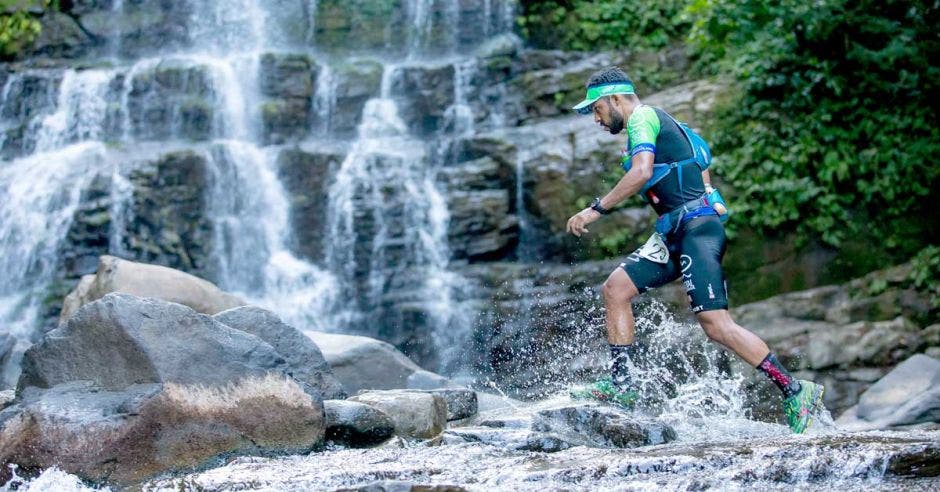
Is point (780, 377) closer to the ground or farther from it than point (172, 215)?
closer to the ground

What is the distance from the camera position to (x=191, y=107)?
1642cm

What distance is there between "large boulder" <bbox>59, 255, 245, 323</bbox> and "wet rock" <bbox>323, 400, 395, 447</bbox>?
13.6ft

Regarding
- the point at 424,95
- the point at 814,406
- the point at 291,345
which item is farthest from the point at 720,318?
the point at 424,95

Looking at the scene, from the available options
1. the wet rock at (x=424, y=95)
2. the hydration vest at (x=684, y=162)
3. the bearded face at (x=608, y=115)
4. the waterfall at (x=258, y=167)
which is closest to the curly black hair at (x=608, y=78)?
the bearded face at (x=608, y=115)

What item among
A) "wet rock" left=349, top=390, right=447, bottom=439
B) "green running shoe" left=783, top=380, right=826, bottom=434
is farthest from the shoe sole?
"wet rock" left=349, top=390, right=447, bottom=439

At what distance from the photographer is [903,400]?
8.88 metres

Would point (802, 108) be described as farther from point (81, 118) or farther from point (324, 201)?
point (81, 118)

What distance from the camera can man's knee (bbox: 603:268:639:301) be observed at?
21.0 ft

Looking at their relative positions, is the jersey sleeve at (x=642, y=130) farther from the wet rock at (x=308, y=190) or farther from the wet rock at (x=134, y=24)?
the wet rock at (x=134, y=24)

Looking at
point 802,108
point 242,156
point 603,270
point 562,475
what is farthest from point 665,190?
point 242,156

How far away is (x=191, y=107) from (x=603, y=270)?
735 cm

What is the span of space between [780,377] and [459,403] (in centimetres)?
255

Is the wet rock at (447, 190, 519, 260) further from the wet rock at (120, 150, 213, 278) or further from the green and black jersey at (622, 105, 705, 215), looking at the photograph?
the green and black jersey at (622, 105, 705, 215)

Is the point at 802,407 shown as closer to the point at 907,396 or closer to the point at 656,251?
the point at 656,251
